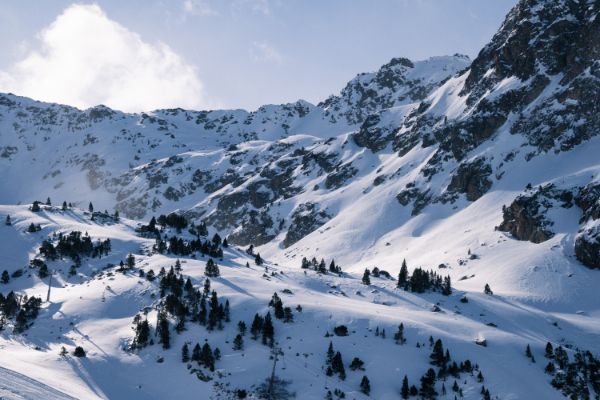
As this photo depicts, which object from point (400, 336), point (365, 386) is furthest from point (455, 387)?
point (400, 336)

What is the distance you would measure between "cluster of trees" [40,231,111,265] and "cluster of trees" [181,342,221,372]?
193ft

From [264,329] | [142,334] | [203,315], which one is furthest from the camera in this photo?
[203,315]

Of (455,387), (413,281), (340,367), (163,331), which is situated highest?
(413,281)

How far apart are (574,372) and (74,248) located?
104012 mm

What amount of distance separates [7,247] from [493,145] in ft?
477

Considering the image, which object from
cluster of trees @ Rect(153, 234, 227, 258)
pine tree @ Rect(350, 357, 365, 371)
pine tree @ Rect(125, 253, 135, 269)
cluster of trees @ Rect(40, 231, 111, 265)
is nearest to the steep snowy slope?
pine tree @ Rect(350, 357, 365, 371)

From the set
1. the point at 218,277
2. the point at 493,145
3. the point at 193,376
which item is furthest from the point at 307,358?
the point at 493,145

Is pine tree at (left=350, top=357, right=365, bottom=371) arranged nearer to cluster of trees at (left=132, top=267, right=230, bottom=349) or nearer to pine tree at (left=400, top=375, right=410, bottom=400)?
A: pine tree at (left=400, top=375, right=410, bottom=400)

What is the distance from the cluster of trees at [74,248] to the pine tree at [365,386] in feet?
258

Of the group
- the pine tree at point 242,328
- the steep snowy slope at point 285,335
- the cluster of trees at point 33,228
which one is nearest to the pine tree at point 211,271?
the steep snowy slope at point 285,335

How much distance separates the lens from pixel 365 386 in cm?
7069

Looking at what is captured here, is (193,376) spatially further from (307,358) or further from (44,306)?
(44,306)

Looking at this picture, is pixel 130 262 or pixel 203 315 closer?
pixel 203 315

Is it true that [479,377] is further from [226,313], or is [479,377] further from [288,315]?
[226,313]
